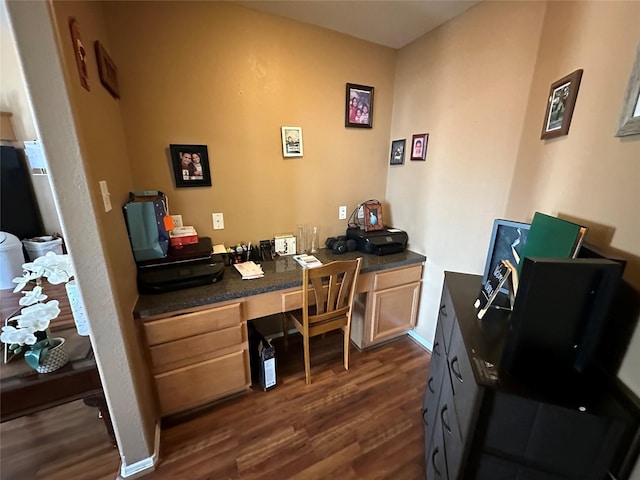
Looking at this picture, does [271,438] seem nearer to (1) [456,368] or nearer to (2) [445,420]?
(2) [445,420]

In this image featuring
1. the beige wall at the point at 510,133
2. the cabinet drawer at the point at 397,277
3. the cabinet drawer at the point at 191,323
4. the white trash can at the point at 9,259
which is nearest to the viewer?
the beige wall at the point at 510,133

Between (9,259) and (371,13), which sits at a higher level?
(371,13)

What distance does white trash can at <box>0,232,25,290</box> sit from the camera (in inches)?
101

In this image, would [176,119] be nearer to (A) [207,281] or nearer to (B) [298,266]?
(A) [207,281]

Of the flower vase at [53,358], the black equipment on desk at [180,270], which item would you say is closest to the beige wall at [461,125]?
the black equipment on desk at [180,270]

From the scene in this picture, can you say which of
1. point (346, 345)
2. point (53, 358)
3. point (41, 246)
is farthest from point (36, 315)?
point (41, 246)

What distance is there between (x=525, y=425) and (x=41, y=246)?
3959 millimetres

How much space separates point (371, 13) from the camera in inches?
69.9

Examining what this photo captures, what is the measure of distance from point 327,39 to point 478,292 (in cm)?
206

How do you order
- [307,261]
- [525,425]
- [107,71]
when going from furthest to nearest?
[307,261], [107,71], [525,425]

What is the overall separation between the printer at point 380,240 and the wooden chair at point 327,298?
444 mm

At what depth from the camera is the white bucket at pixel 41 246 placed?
2.70 meters

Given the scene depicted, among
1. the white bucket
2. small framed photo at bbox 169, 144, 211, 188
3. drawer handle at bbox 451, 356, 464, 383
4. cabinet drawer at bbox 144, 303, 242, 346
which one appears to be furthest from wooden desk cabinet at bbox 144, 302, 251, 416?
the white bucket

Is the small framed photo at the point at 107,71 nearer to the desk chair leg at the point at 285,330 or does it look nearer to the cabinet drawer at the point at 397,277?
the desk chair leg at the point at 285,330
